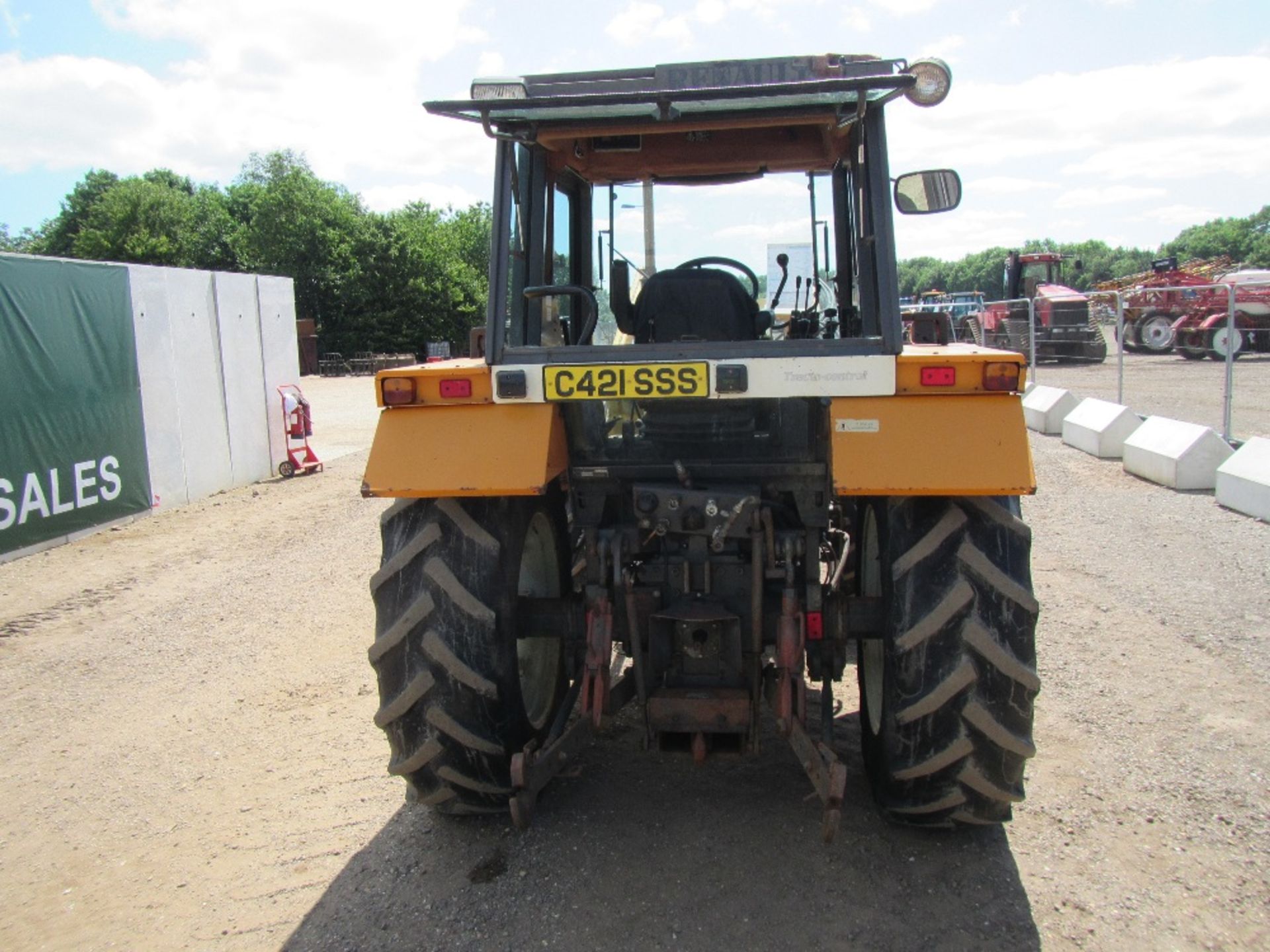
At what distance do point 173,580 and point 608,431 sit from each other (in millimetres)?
5527

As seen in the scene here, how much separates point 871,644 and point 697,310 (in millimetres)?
1479

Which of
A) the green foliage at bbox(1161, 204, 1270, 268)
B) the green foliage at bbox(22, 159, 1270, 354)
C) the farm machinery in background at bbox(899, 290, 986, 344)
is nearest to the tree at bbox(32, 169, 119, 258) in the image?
the green foliage at bbox(22, 159, 1270, 354)

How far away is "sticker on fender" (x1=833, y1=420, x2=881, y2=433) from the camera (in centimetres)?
310

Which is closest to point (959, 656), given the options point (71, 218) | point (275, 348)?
point (275, 348)

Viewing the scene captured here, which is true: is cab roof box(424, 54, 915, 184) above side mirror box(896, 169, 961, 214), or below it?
above

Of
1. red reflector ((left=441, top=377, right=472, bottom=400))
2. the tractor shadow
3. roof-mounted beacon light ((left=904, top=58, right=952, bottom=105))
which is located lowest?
the tractor shadow

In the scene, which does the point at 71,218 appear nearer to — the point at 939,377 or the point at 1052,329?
the point at 1052,329

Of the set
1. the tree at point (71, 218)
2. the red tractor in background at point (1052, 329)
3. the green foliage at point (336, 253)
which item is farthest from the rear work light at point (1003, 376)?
the tree at point (71, 218)

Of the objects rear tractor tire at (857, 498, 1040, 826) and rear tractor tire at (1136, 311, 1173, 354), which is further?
rear tractor tire at (1136, 311, 1173, 354)

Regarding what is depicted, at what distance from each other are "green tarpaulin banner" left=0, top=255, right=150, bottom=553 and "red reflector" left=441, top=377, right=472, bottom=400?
693cm

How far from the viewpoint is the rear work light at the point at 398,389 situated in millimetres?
3359

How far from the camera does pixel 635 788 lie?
3930 mm

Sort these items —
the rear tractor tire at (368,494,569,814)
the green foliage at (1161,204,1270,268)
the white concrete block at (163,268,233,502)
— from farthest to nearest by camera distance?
the green foliage at (1161,204,1270,268) → the white concrete block at (163,268,233,502) → the rear tractor tire at (368,494,569,814)

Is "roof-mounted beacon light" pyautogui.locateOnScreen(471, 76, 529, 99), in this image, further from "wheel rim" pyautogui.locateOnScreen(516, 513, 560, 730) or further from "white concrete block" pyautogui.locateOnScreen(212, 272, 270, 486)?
"white concrete block" pyautogui.locateOnScreen(212, 272, 270, 486)
